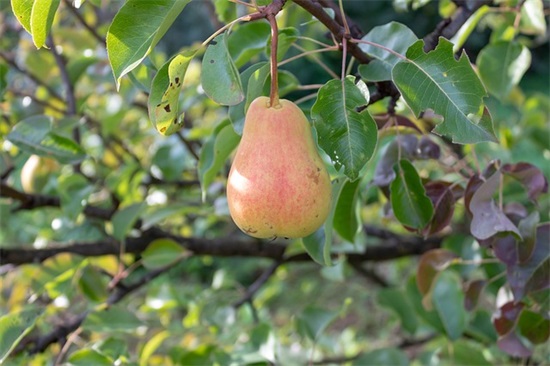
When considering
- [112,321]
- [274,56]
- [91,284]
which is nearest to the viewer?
[274,56]

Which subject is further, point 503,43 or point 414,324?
point 414,324

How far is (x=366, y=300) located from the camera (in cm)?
322

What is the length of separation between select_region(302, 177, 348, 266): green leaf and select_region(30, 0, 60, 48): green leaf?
336 mm

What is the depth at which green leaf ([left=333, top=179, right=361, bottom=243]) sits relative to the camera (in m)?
0.77

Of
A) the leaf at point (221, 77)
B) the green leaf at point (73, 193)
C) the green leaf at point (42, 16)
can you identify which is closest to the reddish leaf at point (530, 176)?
the leaf at point (221, 77)

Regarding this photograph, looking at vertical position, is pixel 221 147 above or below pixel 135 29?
below

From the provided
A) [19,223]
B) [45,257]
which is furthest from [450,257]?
[19,223]

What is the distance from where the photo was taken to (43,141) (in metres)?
0.93

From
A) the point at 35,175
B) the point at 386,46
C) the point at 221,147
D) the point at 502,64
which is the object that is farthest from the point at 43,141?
the point at 502,64

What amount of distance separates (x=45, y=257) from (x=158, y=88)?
63cm

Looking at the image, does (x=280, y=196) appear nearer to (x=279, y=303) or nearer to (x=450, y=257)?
(x=450, y=257)

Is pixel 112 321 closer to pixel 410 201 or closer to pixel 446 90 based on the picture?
pixel 410 201

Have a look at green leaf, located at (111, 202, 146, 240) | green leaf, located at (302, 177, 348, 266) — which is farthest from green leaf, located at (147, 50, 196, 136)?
green leaf, located at (111, 202, 146, 240)

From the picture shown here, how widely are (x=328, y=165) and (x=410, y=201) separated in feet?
0.36
